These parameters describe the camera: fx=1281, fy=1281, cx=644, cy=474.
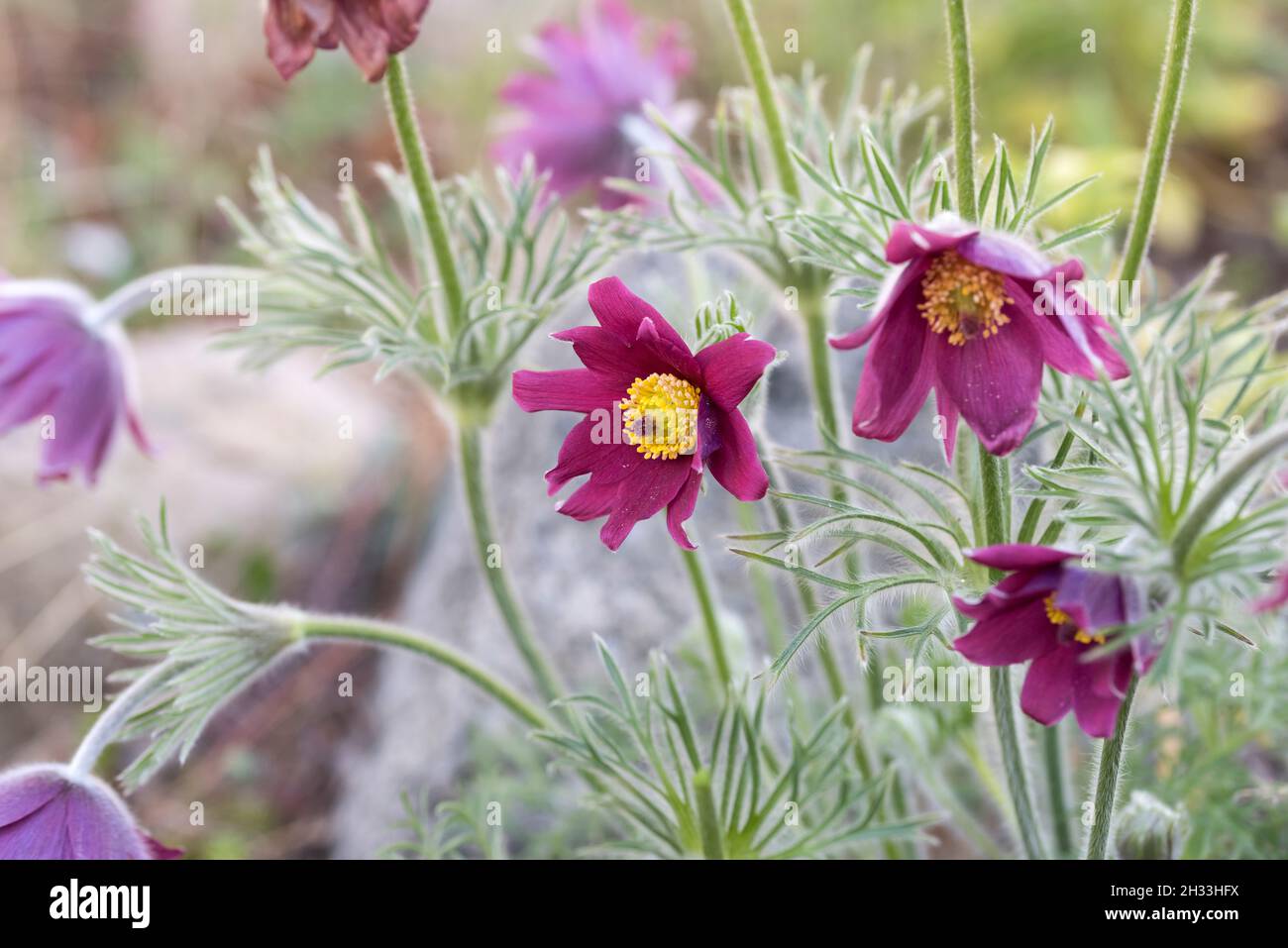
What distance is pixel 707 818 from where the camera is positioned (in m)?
0.92

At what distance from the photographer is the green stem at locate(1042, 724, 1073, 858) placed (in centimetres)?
100

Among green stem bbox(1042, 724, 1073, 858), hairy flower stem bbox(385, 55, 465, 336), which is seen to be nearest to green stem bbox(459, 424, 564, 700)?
hairy flower stem bbox(385, 55, 465, 336)

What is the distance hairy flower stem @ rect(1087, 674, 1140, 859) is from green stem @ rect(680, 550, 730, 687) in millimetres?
314

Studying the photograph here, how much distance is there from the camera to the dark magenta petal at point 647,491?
0.81m

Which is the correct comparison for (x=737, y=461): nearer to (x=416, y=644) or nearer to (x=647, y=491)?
(x=647, y=491)

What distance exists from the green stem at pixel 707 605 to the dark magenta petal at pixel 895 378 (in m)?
0.33

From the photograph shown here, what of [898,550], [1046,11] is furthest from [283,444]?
[1046,11]

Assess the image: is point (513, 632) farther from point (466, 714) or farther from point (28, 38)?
point (28, 38)

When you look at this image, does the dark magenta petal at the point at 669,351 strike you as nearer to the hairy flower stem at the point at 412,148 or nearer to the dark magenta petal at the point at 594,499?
the dark magenta petal at the point at 594,499

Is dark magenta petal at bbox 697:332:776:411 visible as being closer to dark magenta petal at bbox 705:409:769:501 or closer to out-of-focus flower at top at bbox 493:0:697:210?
dark magenta petal at bbox 705:409:769:501

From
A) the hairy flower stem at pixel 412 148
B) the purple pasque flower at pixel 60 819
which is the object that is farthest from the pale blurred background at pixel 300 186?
the hairy flower stem at pixel 412 148

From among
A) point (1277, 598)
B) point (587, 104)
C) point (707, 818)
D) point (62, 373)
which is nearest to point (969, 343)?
point (1277, 598)

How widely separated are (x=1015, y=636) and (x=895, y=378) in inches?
6.7
